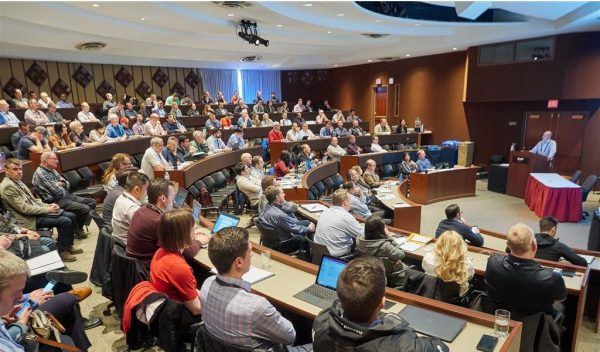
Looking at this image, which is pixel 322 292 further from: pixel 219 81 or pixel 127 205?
pixel 219 81

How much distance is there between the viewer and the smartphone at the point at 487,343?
1.87 metres

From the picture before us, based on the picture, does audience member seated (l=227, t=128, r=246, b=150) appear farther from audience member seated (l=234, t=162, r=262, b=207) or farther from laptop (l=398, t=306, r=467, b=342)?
laptop (l=398, t=306, r=467, b=342)

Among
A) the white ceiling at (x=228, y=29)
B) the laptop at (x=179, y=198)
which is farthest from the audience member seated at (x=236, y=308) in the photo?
the white ceiling at (x=228, y=29)

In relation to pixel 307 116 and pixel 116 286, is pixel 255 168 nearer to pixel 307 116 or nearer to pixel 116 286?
pixel 116 286

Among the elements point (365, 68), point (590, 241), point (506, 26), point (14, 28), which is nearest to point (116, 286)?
point (590, 241)

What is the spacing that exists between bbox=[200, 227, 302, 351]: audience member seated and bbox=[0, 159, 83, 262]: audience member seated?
3.51m

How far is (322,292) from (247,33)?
8.69m

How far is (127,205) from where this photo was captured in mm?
3244

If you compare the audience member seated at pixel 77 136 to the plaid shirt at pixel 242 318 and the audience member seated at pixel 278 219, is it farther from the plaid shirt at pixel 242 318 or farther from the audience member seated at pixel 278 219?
the plaid shirt at pixel 242 318

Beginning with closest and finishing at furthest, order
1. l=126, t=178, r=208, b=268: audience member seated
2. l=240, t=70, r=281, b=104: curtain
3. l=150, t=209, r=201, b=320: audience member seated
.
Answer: l=150, t=209, r=201, b=320: audience member seated
l=126, t=178, r=208, b=268: audience member seated
l=240, t=70, r=281, b=104: curtain

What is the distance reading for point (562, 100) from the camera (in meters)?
10.4

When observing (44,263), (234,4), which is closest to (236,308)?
(44,263)

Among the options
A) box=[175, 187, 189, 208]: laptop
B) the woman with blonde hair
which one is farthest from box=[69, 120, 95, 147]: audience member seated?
the woman with blonde hair

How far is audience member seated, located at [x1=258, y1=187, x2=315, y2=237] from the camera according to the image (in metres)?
4.32
